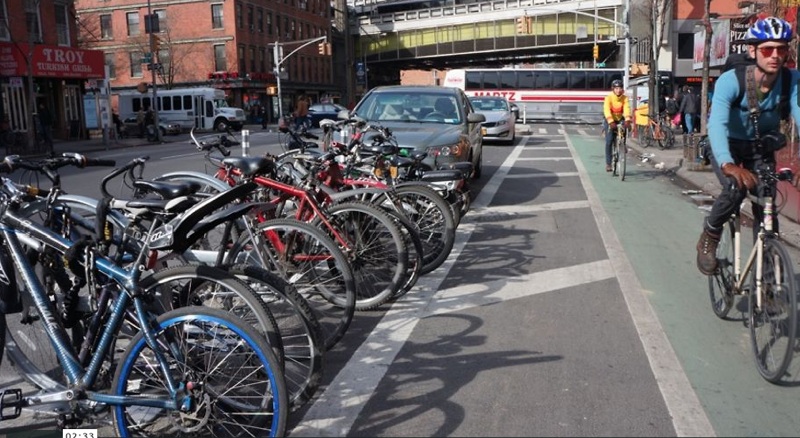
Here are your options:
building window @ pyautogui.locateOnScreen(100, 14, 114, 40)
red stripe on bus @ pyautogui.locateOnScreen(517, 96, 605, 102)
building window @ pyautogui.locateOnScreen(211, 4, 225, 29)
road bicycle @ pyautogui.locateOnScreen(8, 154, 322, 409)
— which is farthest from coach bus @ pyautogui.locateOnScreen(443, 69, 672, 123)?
road bicycle @ pyautogui.locateOnScreen(8, 154, 322, 409)

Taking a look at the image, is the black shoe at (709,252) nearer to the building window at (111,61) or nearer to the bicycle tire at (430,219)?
the bicycle tire at (430,219)

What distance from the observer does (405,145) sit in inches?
360

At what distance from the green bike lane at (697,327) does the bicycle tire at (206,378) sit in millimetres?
2253

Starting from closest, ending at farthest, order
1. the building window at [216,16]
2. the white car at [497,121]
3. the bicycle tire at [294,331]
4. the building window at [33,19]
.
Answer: the bicycle tire at [294,331]
the white car at [497,121]
the building window at [33,19]
the building window at [216,16]

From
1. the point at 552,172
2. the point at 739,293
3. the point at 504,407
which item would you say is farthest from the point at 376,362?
the point at 552,172

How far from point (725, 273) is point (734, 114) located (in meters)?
1.11

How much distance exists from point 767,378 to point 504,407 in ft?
5.17

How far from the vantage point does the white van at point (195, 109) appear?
4822cm

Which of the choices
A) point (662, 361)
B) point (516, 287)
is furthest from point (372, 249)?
point (662, 361)

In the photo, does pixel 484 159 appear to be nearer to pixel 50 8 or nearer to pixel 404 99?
pixel 404 99

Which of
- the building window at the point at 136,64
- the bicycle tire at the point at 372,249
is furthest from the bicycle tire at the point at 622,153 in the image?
the building window at the point at 136,64

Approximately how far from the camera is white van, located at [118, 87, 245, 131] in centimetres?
4822

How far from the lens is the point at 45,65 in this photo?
34.2 m

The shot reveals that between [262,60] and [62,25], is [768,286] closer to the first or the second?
[62,25]
